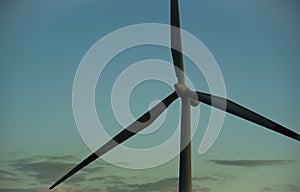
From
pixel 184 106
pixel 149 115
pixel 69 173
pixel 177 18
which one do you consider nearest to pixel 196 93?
pixel 184 106

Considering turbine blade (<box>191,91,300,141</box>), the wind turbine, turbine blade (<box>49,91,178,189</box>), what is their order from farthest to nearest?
turbine blade (<box>49,91,178,189</box>) < the wind turbine < turbine blade (<box>191,91,300,141</box>)

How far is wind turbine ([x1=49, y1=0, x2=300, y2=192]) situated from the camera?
19.8m

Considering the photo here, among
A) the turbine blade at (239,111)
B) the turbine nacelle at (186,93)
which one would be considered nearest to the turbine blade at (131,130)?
the turbine nacelle at (186,93)

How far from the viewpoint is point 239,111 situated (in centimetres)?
2027

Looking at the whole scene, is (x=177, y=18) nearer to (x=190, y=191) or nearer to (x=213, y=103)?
(x=213, y=103)

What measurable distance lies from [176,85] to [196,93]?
0.94m

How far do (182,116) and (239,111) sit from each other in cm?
228

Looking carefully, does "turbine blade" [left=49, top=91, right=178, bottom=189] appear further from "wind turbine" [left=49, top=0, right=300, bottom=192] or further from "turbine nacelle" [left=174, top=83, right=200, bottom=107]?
"turbine nacelle" [left=174, top=83, right=200, bottom=107]

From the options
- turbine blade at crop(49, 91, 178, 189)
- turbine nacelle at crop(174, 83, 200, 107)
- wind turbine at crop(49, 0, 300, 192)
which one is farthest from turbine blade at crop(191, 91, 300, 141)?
turbine blade at crop(49, 91, 178, 189)

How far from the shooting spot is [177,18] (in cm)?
2356

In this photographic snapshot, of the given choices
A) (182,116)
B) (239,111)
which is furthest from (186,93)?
(239,111)

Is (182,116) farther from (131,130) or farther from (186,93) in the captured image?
(131,130)

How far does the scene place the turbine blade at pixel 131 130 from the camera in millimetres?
21172

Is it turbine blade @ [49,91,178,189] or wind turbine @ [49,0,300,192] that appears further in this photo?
turbine blade @ [49,91,178,189]
